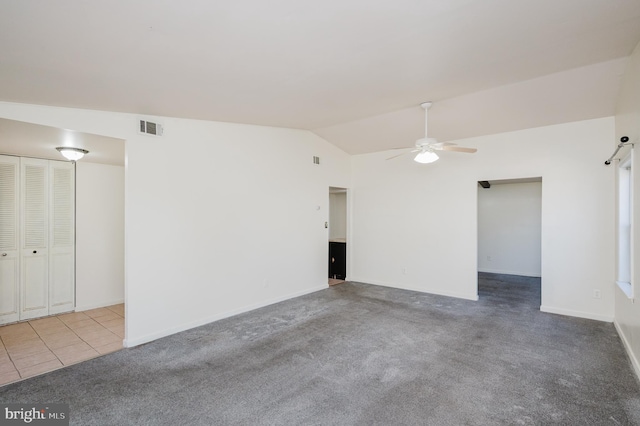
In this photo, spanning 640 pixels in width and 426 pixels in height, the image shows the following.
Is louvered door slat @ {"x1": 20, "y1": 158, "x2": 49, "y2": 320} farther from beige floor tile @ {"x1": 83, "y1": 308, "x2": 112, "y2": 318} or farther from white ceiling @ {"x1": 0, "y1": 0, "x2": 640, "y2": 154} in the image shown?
white ceiling @ {"x1": 0, "y1": 0, "x2": 640, "y2": 154}

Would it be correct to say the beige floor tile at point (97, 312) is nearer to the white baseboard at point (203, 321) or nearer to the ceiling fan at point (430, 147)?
the white baseboard at point (203, 321)

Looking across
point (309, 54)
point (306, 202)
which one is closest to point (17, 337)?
point (306, 202)

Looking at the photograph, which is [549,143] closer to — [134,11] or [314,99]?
[314,99]

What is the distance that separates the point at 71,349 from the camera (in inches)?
134

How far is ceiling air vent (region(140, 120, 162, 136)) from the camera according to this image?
354 centimetres

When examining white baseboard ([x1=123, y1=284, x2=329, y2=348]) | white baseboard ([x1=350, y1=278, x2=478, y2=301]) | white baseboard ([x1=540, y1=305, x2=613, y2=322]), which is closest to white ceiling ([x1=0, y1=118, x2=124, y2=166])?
white baseboard ([x1=123, y1=284, x2=329, y2=348])

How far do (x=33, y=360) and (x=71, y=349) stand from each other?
32 centimetres

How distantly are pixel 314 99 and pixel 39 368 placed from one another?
12.9ft

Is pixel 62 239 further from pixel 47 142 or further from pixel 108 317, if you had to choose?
pixel 47 142

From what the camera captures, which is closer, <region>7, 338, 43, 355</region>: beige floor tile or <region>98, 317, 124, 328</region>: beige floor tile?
<region>7, 338, 43, 355</region>: beige floor tile

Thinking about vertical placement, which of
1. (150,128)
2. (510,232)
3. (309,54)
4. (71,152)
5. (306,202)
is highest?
(309,54)

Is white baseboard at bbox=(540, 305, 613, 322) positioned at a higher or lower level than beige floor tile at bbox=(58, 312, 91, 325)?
higher

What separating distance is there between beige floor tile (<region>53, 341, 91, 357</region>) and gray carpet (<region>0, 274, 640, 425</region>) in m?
0.45

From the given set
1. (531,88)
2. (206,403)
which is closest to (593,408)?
(206,403)
